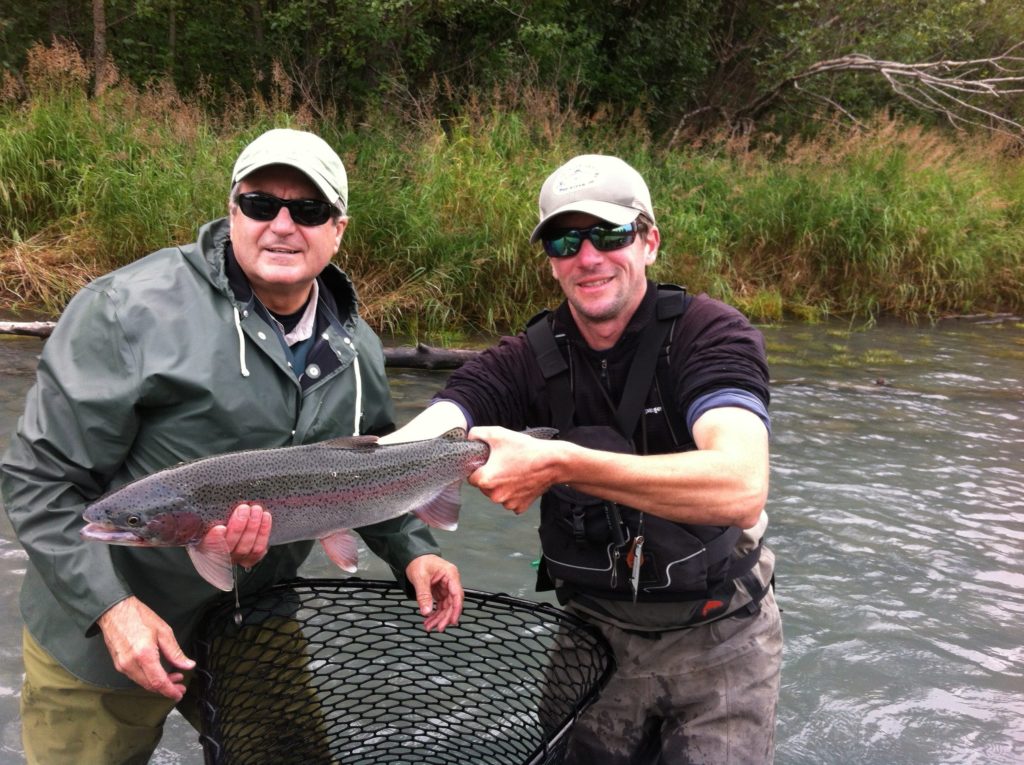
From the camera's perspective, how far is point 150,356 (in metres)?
2.64

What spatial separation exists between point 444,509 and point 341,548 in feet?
1.20

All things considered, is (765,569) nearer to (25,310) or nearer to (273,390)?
(273,390)

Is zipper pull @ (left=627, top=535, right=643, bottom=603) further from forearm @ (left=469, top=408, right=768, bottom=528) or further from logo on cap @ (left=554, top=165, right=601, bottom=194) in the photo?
logo on cap @ (left=554, top=165, right=601, bottom=194)

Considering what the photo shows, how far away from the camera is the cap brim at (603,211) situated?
10.4ft

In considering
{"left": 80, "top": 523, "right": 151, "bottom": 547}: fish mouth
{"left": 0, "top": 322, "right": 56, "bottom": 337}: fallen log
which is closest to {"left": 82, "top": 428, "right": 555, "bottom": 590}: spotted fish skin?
{"left": 80, "top": 523, "right": 151, "bottom": 547}: fish mouth

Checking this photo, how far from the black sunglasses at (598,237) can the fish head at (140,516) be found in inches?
60.2

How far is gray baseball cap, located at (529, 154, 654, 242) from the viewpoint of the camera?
321 centimetres

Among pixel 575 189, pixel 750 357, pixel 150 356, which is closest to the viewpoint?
pixel 150 356

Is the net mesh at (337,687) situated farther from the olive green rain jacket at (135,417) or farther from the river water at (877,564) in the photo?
the river water at (877,564)

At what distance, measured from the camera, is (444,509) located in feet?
10.0

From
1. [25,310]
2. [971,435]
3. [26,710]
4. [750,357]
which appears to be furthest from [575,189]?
[25,310]

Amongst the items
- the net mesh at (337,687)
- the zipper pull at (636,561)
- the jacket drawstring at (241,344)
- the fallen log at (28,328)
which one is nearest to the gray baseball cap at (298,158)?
the jacket drawstring at (241,344)

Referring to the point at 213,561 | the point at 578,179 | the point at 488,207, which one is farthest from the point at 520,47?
the point at 213,561

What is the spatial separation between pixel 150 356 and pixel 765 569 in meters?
2.30
